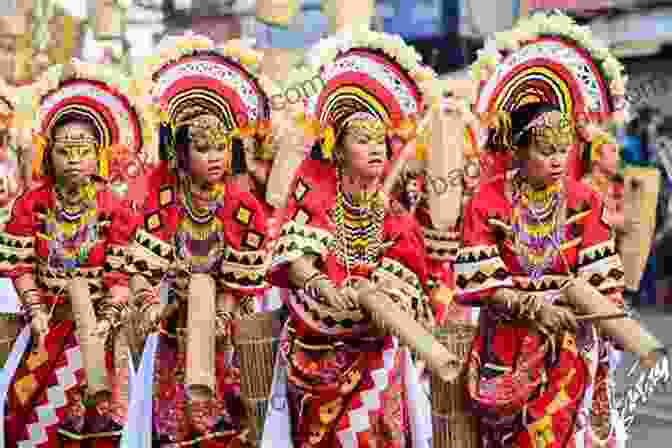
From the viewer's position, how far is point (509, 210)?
571cm

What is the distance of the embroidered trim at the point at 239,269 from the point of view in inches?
240

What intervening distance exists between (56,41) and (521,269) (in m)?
12.8

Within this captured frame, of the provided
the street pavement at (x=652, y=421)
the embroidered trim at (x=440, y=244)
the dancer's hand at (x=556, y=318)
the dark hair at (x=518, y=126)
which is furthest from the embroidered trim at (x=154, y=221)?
the street pavement at (x=652, y=421)

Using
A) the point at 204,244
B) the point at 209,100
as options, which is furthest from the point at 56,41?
the point at 204,244

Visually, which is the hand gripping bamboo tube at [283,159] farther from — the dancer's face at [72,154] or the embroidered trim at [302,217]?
the embroidered trim at [302,217]

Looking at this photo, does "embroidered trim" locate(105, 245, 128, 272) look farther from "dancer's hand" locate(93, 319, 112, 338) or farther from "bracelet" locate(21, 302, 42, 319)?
"bracelet" locate(21, 302, 42, 319)

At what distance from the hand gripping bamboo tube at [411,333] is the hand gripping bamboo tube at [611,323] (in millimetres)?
551

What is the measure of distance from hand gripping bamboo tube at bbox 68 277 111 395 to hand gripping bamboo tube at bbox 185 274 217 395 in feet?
2.09

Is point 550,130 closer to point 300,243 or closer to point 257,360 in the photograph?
point 300,243

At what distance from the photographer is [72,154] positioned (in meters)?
6.77

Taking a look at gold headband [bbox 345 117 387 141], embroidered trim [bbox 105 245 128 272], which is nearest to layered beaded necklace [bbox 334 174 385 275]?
gold headband [bbox 345 117 387 141]

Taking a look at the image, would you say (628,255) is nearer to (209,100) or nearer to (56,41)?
(209,100)

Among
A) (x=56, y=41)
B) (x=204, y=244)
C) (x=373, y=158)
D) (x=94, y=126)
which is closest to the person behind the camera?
(x=373, y=158)

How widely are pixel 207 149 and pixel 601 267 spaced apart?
1606mm
